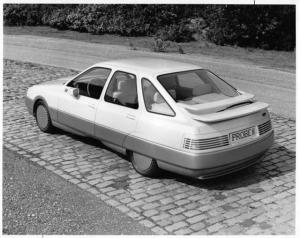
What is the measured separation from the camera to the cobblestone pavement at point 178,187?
233 inches

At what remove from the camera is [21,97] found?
11859mm

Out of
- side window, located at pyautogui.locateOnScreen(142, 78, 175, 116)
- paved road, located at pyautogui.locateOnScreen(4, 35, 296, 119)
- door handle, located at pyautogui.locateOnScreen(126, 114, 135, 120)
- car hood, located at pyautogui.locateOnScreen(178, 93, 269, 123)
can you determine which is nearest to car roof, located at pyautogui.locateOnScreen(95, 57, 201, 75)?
side window, located at pyautogui.locateOnScreen(142, 78, 175, 116)

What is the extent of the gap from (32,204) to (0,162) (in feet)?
5.28

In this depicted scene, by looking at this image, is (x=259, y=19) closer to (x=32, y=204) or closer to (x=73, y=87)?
(x=73, y=87)

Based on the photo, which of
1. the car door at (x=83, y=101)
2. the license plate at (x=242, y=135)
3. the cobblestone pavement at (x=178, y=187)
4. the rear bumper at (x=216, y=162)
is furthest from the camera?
the car door at (x=83, y=101)

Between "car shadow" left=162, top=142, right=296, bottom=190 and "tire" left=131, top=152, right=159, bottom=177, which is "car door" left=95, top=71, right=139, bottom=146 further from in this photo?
"car shadow" left=162, top=142, right=296, bottom=190

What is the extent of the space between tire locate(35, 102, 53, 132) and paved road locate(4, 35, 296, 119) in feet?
16.7

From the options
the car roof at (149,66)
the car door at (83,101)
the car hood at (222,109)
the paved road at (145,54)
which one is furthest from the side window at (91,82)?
the paved road at (145,54)

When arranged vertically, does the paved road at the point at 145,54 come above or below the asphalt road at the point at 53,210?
above

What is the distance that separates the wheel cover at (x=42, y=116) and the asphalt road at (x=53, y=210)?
1.94 meters

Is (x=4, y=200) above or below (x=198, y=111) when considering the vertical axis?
below

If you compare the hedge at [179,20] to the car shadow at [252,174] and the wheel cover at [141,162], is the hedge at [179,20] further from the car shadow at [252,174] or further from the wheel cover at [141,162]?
the wheel cover at [141,162]

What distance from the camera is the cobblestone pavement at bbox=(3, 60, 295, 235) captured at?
5.91m

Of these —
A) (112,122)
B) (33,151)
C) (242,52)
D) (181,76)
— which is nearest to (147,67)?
(181,76)
